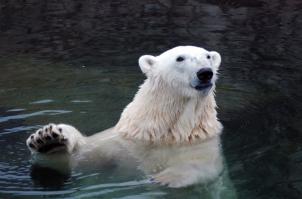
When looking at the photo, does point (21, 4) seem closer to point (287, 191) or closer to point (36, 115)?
point (36, 115)

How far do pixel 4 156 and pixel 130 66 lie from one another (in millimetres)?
3290

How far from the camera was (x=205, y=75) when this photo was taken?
5383 mm

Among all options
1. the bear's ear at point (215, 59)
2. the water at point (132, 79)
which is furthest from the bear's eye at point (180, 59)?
the water at point (132, 79)

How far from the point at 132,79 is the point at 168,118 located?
266cm

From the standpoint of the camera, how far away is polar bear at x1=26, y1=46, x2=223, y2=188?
17.6 feet

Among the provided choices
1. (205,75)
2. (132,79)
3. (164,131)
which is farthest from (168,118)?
(132,79)

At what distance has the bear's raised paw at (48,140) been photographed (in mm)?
5180

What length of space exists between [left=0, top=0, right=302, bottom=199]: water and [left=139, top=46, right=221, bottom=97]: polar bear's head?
73cm

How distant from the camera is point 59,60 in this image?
370 inches

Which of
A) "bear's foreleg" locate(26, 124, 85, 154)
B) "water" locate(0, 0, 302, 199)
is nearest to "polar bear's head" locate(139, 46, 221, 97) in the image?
"water" locate(0, 0, 302, 199)

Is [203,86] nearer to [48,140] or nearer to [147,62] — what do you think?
[147,62]

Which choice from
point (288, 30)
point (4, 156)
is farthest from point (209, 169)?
point (288, 30)

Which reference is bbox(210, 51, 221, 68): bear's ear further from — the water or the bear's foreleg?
the bear's foreleg

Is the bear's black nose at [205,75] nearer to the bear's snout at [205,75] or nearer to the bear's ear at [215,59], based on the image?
the bear's snout at [205,75]
